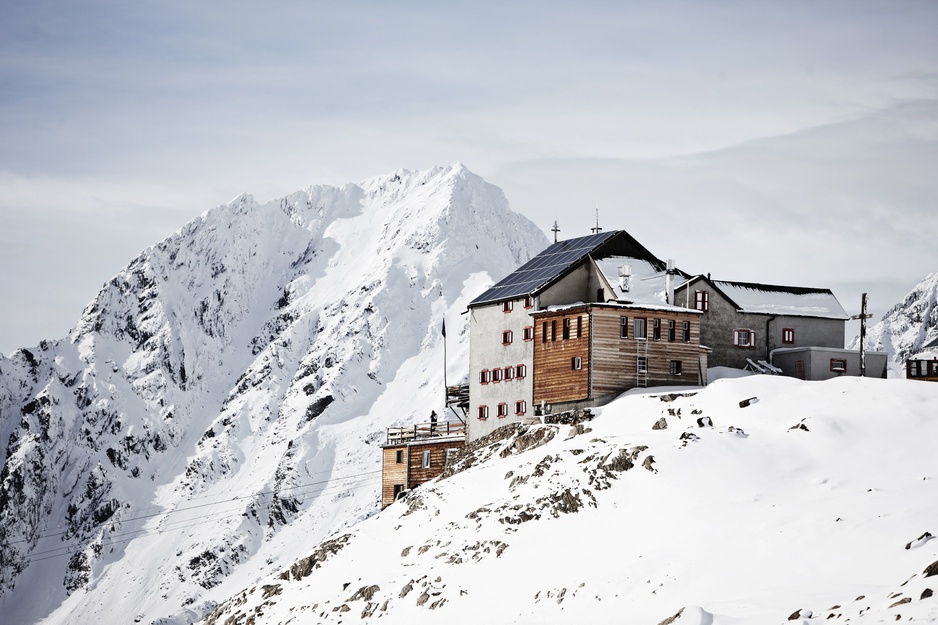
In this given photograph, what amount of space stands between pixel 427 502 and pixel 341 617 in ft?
34.6

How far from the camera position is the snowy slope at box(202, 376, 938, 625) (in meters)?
43.6

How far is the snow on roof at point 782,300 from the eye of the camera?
83.9 m

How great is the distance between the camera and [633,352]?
73000mm

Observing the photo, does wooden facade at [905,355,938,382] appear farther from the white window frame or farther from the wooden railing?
the wooden railing

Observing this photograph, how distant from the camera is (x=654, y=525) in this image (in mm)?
52500

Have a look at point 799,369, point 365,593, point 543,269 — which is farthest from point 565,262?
point 365,593

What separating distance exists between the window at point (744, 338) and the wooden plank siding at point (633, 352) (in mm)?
7813

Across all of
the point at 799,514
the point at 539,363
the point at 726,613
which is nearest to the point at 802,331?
the point at 539,363

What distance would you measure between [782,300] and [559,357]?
64.9 ft

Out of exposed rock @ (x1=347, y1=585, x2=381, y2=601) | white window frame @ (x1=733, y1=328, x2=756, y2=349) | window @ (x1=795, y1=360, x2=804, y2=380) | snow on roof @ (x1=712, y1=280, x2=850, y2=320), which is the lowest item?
exposed rock @ (x1=347, y1=585, x2=381, y2=601)

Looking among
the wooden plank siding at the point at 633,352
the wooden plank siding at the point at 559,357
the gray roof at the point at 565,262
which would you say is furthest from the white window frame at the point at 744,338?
the wooden plank siding at the point at 559,357

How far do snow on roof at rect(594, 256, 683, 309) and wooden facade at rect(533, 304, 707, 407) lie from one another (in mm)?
1411

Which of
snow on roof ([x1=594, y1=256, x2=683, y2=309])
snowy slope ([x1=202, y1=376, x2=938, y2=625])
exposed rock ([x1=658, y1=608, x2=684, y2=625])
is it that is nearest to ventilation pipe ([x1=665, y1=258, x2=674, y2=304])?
snow on roof ([x1=594, y1=256, x2=683, y2=309])

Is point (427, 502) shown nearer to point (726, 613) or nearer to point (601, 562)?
point (601, 562)
